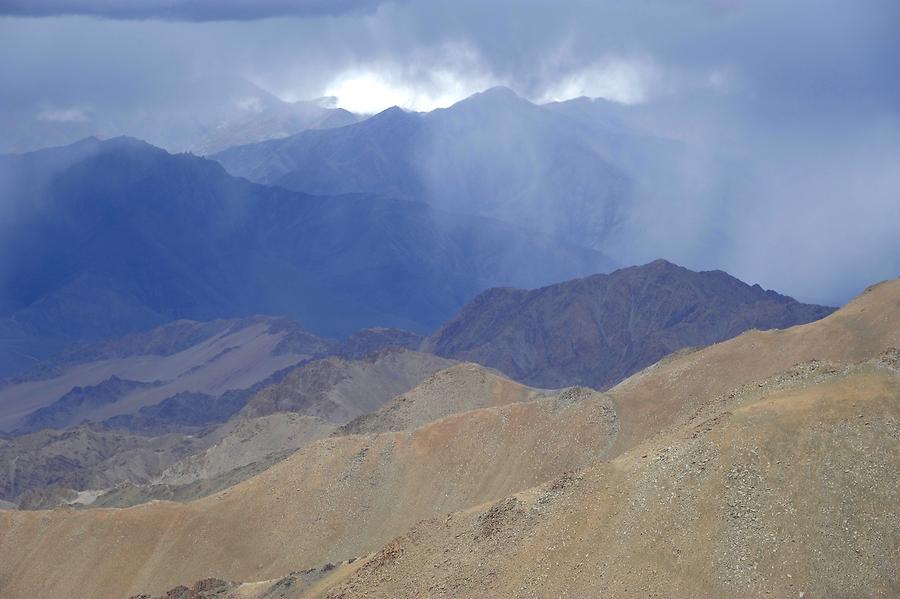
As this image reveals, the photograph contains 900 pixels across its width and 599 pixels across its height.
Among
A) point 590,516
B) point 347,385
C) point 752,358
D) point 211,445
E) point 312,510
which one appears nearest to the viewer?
point 590,516

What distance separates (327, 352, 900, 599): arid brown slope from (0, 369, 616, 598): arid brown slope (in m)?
26.4

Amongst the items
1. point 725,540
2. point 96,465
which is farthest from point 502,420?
point 96,465

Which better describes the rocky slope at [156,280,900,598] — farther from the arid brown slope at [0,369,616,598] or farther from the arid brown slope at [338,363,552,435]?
the arid brown slope at [338,363,552,435]

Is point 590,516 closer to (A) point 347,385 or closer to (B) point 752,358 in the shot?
(B) point 752,358

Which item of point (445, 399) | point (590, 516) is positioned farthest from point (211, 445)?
point (590, 516)

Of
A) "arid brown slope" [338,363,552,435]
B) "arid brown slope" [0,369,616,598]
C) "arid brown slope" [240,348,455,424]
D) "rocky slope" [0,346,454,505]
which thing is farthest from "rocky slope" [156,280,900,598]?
"arid brown slope" [240,348,455,424]

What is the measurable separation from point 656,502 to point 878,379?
13522 millimetres

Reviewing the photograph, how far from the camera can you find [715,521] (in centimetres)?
5462

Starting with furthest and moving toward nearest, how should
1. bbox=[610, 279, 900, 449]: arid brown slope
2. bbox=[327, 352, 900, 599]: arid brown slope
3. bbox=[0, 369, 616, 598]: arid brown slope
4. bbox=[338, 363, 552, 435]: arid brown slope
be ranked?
bbox=[338, 363, 552, 435]: arid brown slope
bbox=[610, 279, 900, 449]: arid brown slope
bbox=[0, 369, 616, 598]: arid brown slope
bbox=[327, 352, 900, 599]: arid brown slope

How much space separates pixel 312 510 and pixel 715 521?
139 feet

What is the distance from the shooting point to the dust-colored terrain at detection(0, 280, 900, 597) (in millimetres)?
53281

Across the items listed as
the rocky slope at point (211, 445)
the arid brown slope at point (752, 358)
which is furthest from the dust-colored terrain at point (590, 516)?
the rocky slope at point (211, 445)

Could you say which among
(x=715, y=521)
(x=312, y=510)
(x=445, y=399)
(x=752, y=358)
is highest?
(x=752, y=358)

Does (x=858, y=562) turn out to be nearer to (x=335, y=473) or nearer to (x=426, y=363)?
(x=335, y=473)
